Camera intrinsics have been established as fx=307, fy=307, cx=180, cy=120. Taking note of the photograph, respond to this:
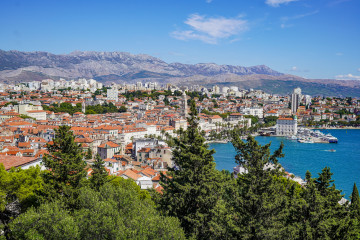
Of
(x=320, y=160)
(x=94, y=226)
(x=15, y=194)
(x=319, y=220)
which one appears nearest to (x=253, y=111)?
(x=320, y=160)

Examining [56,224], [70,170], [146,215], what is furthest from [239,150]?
[70,170]

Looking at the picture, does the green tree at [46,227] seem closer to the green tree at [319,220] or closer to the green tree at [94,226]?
the green tree at [94,226]

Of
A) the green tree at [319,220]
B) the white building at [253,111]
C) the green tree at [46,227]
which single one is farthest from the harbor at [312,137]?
the green tree at [46,227]

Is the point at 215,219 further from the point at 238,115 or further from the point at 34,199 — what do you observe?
the point at 238,115

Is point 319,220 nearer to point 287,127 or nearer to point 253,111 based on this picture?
point 287,127

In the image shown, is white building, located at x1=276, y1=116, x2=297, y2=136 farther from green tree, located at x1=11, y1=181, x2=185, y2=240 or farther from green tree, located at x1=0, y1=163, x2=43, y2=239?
green tree, located at x1=11, y1=181, x2=185, y2=240
